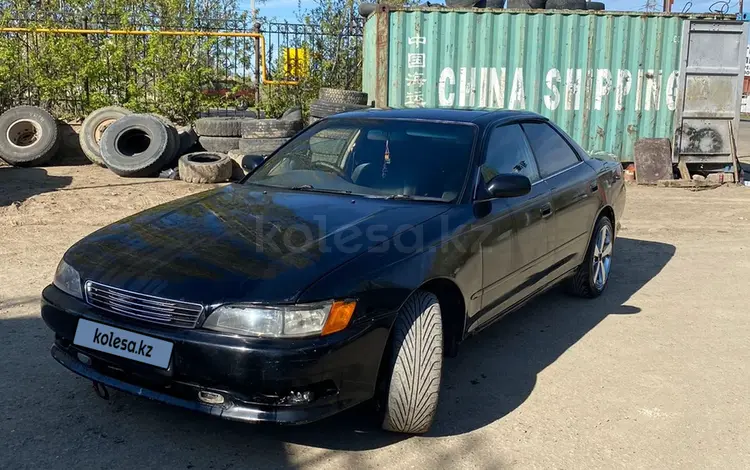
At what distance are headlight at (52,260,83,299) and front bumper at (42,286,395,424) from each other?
0.66ft

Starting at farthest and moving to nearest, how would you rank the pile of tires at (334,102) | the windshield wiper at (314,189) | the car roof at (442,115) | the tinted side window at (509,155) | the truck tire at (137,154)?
the pile of tires at (334,102)
the truck tire at (137,154)
the car roof at (442,115)
the tinted side window at (509,155)
the windshield wiper at (314,189)

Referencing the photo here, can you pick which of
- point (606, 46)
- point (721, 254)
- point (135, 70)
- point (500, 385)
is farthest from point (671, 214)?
point (135, 70)

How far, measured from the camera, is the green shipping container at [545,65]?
37.9ft

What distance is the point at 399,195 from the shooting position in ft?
13.0

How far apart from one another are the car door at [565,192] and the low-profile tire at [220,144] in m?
6.76

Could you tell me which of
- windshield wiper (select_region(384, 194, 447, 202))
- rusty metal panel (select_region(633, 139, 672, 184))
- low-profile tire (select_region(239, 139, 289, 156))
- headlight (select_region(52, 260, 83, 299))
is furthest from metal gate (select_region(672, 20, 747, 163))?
headlight (select_region(52, 260, 83, 299))

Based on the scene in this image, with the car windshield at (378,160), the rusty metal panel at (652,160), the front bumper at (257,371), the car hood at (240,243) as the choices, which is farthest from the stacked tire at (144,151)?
the front bumper at (257,371)

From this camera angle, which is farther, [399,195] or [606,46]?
[606,46]

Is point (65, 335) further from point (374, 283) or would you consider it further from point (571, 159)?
point (571, 159)

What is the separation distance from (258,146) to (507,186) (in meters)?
7.16

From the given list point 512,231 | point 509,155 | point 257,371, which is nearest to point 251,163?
point 509,155

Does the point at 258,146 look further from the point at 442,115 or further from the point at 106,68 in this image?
Answer: the point at 442,115

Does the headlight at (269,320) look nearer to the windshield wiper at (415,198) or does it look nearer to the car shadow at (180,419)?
the car shadow at (180,419)

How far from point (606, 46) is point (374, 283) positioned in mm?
10039
